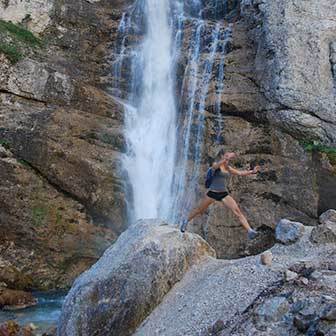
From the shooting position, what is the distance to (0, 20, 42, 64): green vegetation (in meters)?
16.9

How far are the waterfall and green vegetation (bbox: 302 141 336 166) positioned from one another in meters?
3.42

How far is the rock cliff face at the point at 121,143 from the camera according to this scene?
14.7m

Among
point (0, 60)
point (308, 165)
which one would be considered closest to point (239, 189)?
point (308, 165)

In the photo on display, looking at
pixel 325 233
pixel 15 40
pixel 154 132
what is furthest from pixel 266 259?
pixel 15 40

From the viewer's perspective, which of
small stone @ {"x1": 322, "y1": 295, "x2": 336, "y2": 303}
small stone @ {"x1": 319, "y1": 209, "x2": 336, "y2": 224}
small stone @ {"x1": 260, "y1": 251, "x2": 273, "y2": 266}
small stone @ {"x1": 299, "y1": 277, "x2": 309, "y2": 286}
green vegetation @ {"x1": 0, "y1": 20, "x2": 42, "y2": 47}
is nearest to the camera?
small stone @ {"x1": 322, "y1": 295, "x2": 336, "y2": 303}

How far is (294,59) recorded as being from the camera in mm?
15656

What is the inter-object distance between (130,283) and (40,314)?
17.7 ft

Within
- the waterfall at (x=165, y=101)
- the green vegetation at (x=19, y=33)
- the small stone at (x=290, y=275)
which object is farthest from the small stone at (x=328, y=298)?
the green vegetation at (x=19, y=33)

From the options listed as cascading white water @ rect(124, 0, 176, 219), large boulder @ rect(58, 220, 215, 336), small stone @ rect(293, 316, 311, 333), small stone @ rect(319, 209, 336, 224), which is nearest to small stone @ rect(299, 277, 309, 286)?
small stone @ rect(293, 316, 311, 333)

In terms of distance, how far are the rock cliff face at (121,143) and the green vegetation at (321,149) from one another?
7cm

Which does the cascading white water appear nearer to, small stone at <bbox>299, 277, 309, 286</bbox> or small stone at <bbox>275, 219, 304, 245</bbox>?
small stone at <bbox>275, 219, 304, 245</bbox>

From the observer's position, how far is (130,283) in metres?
7.69

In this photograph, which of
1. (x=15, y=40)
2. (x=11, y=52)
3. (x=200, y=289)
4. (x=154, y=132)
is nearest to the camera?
(x=200, y=289)

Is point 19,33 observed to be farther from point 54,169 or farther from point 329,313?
point 329,313
